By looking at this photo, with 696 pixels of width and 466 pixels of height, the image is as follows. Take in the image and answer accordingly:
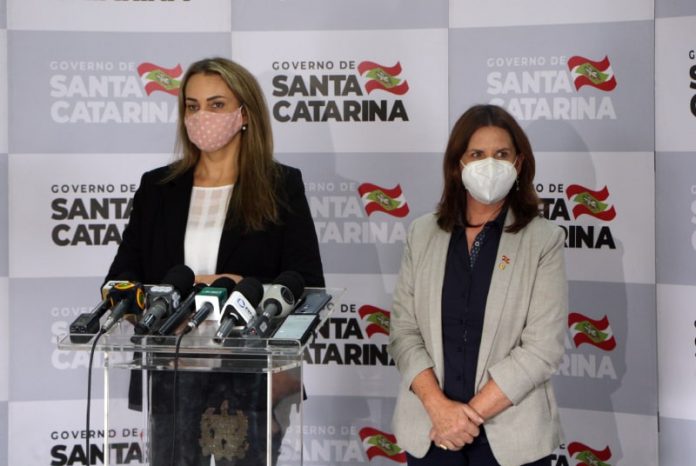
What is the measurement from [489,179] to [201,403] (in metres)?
1.11

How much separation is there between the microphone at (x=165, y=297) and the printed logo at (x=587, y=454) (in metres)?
2.30

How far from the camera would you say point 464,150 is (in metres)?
2.57

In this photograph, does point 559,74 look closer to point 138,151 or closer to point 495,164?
point 495,164

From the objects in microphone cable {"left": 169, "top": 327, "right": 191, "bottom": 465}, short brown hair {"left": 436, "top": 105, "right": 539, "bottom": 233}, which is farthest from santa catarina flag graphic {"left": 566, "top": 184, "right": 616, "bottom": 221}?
microphone cable {"left": 169, "top": 327, "right": 191, "bottom": 465}

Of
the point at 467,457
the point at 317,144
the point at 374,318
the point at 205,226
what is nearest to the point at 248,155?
the point at 205,226

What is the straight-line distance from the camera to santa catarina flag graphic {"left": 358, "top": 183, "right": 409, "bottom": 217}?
12.4 feet

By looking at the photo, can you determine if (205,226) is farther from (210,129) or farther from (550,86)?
(550,86)

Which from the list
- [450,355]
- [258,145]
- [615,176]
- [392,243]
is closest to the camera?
[450,355]

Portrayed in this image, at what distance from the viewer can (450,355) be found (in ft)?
7.87

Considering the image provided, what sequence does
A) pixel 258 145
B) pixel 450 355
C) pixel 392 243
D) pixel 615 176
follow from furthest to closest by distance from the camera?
pixel 392 243
pixel 615 176
pixel 258 145
pixel 450 355

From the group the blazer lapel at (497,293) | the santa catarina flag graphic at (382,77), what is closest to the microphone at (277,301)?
the blazer lapel at (497,293)

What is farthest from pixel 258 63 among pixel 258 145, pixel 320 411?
pixel 320 411

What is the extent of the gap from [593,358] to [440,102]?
4.18 feet

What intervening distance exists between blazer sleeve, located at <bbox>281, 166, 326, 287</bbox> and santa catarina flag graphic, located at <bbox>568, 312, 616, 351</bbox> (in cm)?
149
